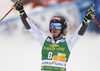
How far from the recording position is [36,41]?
7660mm

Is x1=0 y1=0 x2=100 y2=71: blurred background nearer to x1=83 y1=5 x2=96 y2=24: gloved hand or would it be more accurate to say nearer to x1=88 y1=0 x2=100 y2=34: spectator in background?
x1=88 y1=0 x2=100 y2=34: spectator in background

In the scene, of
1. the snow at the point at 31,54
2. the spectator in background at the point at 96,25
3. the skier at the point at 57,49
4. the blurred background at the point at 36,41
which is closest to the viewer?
the skier at the point at 57,49

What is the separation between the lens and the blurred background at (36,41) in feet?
21.4

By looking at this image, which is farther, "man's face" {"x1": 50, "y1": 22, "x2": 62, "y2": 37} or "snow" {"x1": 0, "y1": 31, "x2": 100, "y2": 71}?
"snow" {"x1": 0, "y1": 31, "x2": 100, "y2": 71}

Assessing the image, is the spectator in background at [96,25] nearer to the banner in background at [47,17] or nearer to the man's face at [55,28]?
the banner in background at [47,17]

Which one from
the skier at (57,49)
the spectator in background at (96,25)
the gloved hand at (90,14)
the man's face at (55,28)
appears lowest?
the skier at (57,49)

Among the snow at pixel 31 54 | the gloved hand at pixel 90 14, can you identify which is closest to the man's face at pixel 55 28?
the gloved hand at pixel 90 14

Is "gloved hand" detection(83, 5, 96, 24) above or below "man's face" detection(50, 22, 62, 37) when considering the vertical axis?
above

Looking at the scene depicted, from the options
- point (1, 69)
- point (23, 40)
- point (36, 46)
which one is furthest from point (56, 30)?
point (23, 40)

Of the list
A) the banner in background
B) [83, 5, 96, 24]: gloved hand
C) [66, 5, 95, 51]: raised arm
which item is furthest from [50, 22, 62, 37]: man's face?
the banner in background

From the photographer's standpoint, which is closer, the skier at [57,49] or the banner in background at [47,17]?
the skier at [57,49]

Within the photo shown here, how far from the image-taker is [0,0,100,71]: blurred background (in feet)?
21.4

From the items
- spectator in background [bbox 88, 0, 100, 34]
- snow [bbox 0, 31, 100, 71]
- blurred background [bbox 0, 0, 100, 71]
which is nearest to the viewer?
snow [bbox 0, 31, 100, 71]

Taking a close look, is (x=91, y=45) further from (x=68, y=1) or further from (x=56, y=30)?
(x=56, y=30)
